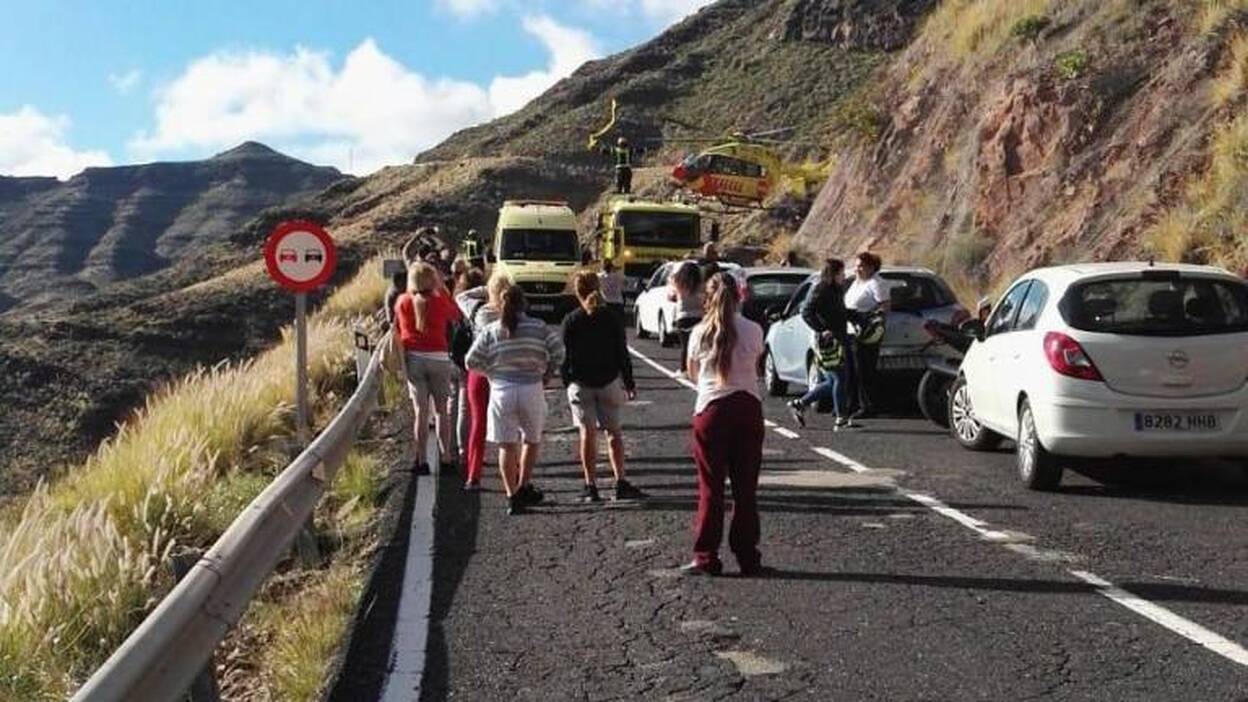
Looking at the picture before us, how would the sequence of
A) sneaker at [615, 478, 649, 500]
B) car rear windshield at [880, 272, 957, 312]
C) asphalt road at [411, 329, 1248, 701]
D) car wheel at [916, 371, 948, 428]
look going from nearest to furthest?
asphalt road at [411, 329, 1248, 701]
sneaker at [615, 478, 649, 500]
car wheel at [916, 371, 948, 428]
car rear windshield at [880, 272, 957, 312]

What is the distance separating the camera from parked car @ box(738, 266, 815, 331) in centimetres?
1994

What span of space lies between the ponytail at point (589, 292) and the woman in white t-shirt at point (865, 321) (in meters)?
4.80

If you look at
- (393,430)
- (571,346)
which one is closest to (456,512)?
(571,346)

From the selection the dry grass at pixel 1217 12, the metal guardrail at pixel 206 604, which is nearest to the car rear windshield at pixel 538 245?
the dry grass at pixel 1217 12

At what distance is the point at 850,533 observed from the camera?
8.94m

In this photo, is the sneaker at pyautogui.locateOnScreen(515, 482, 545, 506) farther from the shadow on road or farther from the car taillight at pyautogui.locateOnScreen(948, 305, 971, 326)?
the car taillight at pyautogui.locateOnScreen(948, 305, 971, 326)

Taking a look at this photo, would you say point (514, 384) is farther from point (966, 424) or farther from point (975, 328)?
point (966, 424)

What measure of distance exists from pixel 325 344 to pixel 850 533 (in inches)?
578

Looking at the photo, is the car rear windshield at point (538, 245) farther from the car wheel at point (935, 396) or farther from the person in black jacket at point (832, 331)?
the car wheel at point (935, 396)

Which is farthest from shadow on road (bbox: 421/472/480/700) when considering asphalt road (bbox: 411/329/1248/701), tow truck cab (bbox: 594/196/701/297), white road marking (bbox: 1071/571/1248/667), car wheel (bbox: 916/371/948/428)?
tow truck cab (bbox: 594/196/701/297)

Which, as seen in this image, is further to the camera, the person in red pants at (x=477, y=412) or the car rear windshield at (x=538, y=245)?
the car rear windshield at (x=538, y=245)

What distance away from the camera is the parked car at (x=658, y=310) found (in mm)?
24516

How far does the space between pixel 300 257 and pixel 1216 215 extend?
1176cm

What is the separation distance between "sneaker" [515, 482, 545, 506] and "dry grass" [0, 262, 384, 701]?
198 cm
